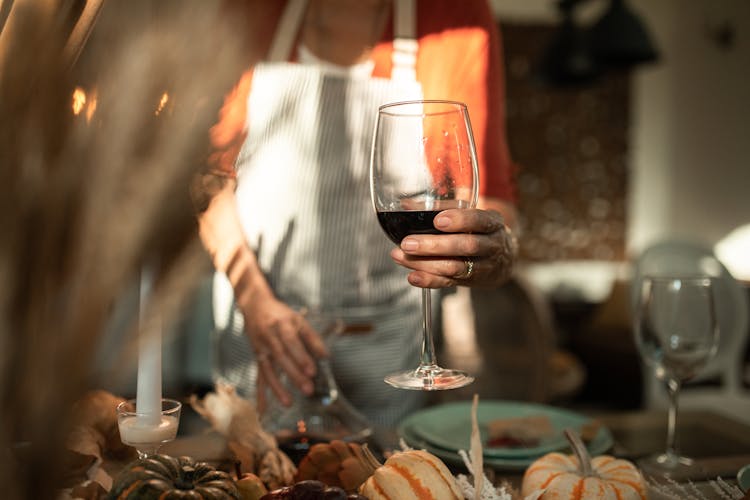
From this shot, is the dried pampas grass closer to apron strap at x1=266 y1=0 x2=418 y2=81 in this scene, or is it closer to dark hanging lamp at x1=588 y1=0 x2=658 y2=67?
apron strap at x1=266 y1=0 x2=418 y2=81

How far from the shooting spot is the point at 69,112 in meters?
0.24

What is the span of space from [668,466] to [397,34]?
36.6 inches

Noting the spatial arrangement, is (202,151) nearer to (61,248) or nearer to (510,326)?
(61,248)

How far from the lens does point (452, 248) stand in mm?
631

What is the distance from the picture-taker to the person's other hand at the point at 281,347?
2.93ft

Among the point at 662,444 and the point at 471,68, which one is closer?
the point at 662,444

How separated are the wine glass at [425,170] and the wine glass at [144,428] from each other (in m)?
0.19

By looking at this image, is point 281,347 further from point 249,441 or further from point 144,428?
point 144,428

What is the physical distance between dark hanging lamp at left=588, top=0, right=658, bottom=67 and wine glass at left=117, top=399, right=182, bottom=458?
10.7 ft

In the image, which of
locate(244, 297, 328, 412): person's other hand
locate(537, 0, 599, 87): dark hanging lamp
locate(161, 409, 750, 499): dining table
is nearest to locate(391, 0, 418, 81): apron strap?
locate(244, 297, 328, 412): person's other hand

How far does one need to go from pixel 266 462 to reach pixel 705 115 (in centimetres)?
543

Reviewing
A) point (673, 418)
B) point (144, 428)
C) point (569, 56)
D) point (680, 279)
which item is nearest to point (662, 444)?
point (673, 418)

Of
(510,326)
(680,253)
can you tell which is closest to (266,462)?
(680,253)

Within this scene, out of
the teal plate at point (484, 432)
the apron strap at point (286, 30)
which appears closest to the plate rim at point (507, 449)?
the teal plate at point (484, 432)
